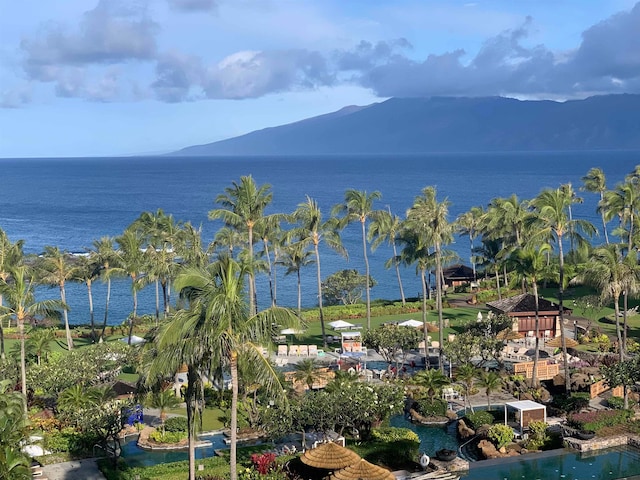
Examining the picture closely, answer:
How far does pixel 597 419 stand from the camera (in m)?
30.1

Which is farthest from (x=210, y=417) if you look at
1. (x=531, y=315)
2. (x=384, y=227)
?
(x=531, y=315)

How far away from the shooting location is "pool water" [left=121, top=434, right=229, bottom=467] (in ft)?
95.2

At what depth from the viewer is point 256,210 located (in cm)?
4134

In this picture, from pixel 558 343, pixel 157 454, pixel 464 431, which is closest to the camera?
pixel 157 454

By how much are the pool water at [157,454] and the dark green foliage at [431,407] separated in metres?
8.92

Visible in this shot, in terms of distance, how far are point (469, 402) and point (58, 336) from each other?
97.1 feet

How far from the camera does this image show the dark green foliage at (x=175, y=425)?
103 feet

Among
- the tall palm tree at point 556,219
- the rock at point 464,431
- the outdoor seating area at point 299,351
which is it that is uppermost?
the tall palm tree at point 556,219

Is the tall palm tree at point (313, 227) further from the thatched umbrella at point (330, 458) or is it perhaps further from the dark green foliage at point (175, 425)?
the thatched umbrella at point (330, 458)

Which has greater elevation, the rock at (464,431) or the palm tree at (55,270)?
the palm tree at (55,270)

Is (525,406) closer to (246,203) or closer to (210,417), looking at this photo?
(210,417)

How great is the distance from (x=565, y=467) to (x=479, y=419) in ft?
15.4

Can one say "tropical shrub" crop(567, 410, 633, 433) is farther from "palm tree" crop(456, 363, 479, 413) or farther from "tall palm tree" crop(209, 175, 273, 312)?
"tall palm tree" crop(209, 175, 273, 312)

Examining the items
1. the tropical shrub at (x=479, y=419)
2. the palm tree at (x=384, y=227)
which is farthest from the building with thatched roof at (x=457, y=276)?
the tropical shrub at (x=479, y=419)
